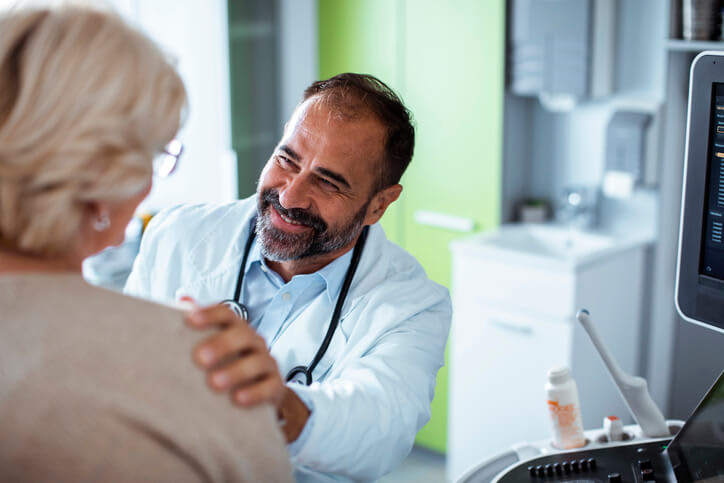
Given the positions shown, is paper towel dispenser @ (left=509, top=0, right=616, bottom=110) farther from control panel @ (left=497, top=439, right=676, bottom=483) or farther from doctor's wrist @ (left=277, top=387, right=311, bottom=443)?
doctor's wrist @ (left=277, top=387, right=311, bottom=443)

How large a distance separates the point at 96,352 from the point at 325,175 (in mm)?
832

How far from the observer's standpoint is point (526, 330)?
8.88 feet

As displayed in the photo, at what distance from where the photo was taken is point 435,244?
3.15 m

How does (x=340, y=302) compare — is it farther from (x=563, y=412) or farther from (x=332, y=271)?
(x=563, y=412)

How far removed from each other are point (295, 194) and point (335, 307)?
0.77ft

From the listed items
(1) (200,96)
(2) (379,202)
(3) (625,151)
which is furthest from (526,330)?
(1) (200,96)

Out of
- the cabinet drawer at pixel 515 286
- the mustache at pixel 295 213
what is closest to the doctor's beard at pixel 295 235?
the mustache at pixel 295 213

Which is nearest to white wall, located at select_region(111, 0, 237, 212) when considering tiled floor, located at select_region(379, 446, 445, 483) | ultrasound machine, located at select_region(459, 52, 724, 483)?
tiled floor, located at select_region(379, 446, 445, 483)

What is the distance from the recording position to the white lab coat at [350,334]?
1.11 meters

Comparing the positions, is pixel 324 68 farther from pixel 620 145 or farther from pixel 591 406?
pixel 591 406

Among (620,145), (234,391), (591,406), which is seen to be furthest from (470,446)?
A: (234,391)

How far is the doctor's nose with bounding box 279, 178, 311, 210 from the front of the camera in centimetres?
153

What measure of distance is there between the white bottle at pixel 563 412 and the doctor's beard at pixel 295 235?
461mm

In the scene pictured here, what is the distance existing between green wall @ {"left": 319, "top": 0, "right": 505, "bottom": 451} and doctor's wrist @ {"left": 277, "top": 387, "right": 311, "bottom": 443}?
207 cm
